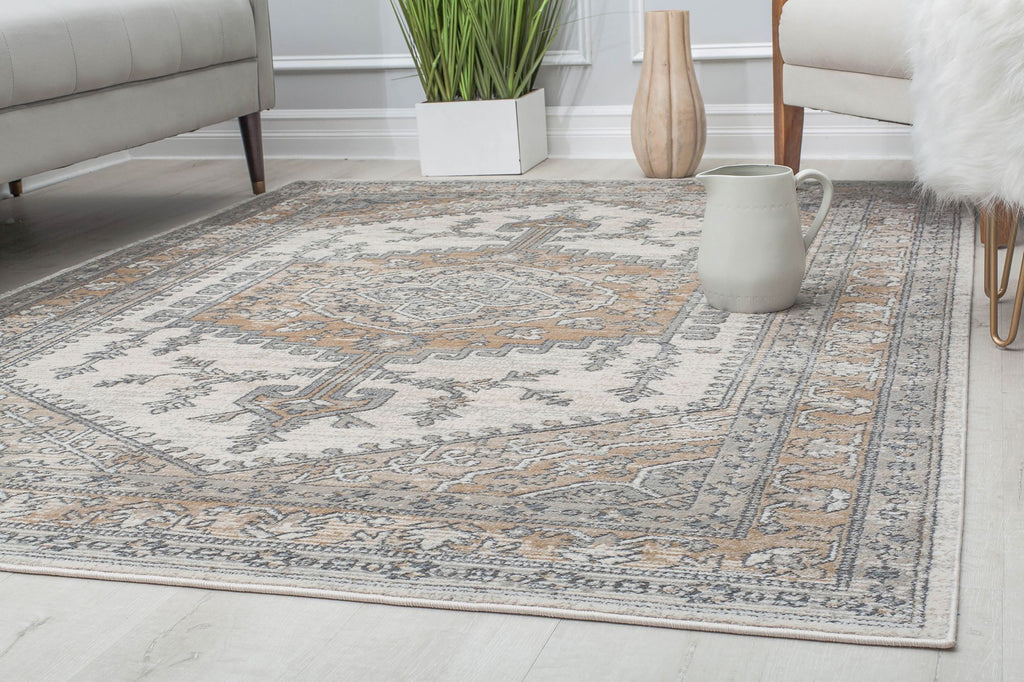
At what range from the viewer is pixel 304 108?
362 centimetres

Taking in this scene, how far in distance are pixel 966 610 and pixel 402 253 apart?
59.3 inches

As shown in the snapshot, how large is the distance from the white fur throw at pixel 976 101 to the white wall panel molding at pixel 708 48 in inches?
59.5

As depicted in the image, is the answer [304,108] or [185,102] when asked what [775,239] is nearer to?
[185,102]

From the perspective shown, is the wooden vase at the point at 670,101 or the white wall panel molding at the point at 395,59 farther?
the white wall panel molding at the point at 395,59

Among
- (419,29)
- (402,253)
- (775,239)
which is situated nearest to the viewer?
(775,239)

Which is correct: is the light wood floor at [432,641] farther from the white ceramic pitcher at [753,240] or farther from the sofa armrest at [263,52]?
the sofa armrest at [263,52]

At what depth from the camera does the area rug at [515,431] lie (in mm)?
970

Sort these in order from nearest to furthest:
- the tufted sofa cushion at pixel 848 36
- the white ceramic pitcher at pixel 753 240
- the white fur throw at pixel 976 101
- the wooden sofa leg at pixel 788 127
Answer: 1. the white fur throw at pixel 976 101
2. the white ceramic pitcher at pixel 753 240
3. the tufted sofa cushion at pixel 848 36
4. the wooden sofa leg at pixel 788 127

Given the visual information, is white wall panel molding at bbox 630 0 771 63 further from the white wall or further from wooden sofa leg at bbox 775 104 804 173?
wooden sofa leg at bbox 775 104 804 173

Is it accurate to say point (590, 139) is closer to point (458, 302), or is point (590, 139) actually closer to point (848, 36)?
point (848, 36)

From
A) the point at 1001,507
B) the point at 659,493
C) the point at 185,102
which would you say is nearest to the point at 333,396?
the point at 659,493

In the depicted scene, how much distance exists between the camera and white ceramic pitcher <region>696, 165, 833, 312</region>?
1.61m

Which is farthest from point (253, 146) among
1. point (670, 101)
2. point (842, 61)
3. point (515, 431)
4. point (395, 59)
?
point (515, 431)

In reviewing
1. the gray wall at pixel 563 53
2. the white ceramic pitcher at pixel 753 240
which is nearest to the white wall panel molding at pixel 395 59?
the gray wall at pixel 563 53
